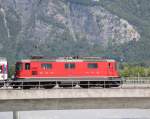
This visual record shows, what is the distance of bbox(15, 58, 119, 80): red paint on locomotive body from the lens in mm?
71250

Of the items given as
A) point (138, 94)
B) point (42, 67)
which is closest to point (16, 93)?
point (138, 94)

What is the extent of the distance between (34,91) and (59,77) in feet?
50.5

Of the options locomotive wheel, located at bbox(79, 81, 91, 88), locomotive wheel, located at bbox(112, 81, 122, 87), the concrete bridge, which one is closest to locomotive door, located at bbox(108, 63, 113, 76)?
locomotive wheel, located at bbox(112, 81, 122, 87)

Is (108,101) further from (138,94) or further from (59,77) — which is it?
(59,77)

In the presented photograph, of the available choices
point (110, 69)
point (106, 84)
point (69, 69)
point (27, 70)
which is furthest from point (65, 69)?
point (106, 84)

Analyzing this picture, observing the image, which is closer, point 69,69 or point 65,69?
point 65,69

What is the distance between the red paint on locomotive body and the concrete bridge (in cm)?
1390

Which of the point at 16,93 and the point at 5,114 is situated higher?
the point at 16,93

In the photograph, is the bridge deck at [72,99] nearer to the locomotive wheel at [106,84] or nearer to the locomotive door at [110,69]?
the locomotive wheel at [106,84]

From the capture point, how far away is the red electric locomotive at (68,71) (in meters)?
69.0

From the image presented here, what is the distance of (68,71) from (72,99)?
16.4 m

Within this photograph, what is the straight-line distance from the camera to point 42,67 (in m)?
72.5

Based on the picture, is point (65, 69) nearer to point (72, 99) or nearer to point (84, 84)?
point (84, 84)

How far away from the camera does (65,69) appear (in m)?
72.6
